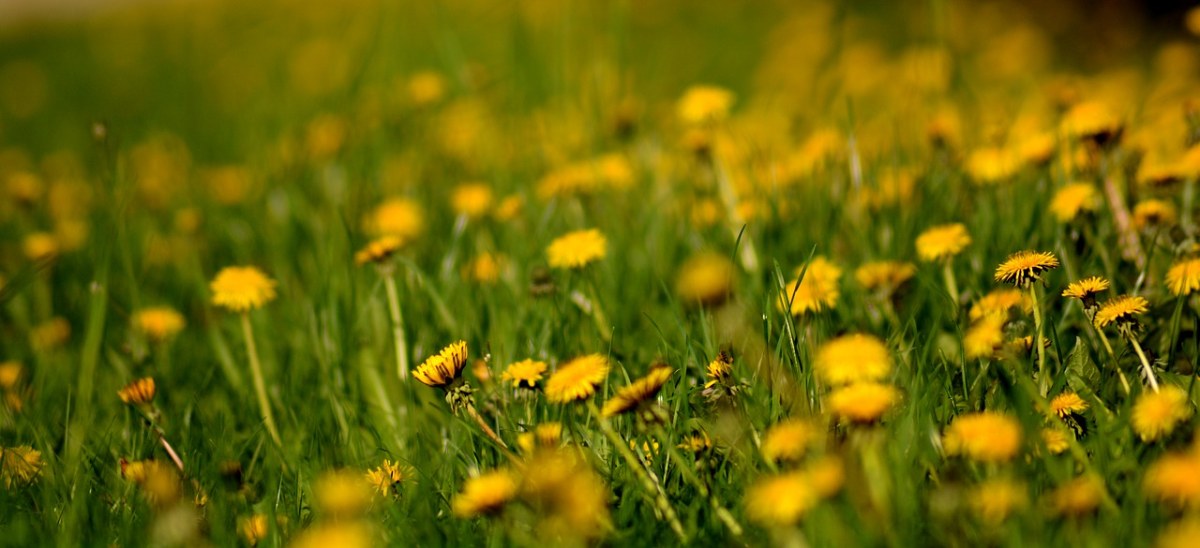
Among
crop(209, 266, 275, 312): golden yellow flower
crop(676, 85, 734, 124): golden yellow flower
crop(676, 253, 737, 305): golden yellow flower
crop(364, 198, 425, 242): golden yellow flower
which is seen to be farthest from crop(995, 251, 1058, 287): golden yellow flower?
crop(364, 198, 425, 242): golden yellow flower

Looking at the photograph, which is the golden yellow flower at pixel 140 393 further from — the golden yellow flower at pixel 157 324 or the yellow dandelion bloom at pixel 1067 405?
the yellow dandelion bloom at pixel 1067 405

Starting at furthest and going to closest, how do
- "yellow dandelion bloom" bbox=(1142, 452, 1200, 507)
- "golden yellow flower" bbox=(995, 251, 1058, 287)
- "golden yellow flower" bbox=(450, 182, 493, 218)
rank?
"golden yellow flower" bbox=(450, 182, 493, 218) < "golden yellow flower" bbox=(995, 251, 1058, 287) < "yellow dandelion bloom" bbox=(1142, 452, 1200, 507)

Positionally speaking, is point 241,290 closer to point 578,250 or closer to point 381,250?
point 381,250

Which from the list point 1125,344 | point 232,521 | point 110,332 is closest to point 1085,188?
point 1125,344

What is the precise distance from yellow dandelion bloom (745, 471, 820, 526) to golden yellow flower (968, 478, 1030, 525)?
174 mm

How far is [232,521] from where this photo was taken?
4.06ft

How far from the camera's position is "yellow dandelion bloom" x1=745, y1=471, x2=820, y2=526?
901mm

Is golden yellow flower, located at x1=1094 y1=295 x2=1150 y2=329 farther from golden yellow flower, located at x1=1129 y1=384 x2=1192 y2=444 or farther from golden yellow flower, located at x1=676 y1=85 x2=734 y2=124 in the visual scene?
golden yellow flower, located at x1=676 y1=85 x2=734 y2=124

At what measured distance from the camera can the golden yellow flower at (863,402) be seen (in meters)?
0.99

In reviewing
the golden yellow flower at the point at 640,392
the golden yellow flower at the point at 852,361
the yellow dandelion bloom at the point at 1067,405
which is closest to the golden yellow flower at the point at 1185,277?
the yellow dandelion bloom at the point at 1067,405

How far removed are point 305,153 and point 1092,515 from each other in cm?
227

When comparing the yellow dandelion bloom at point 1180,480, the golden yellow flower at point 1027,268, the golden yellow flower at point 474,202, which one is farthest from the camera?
the golden yellow flower at point 474,202

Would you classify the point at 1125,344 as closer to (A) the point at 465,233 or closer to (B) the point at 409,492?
(B) the point at 409,492

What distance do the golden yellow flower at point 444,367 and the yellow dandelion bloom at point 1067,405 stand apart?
2.42ft
